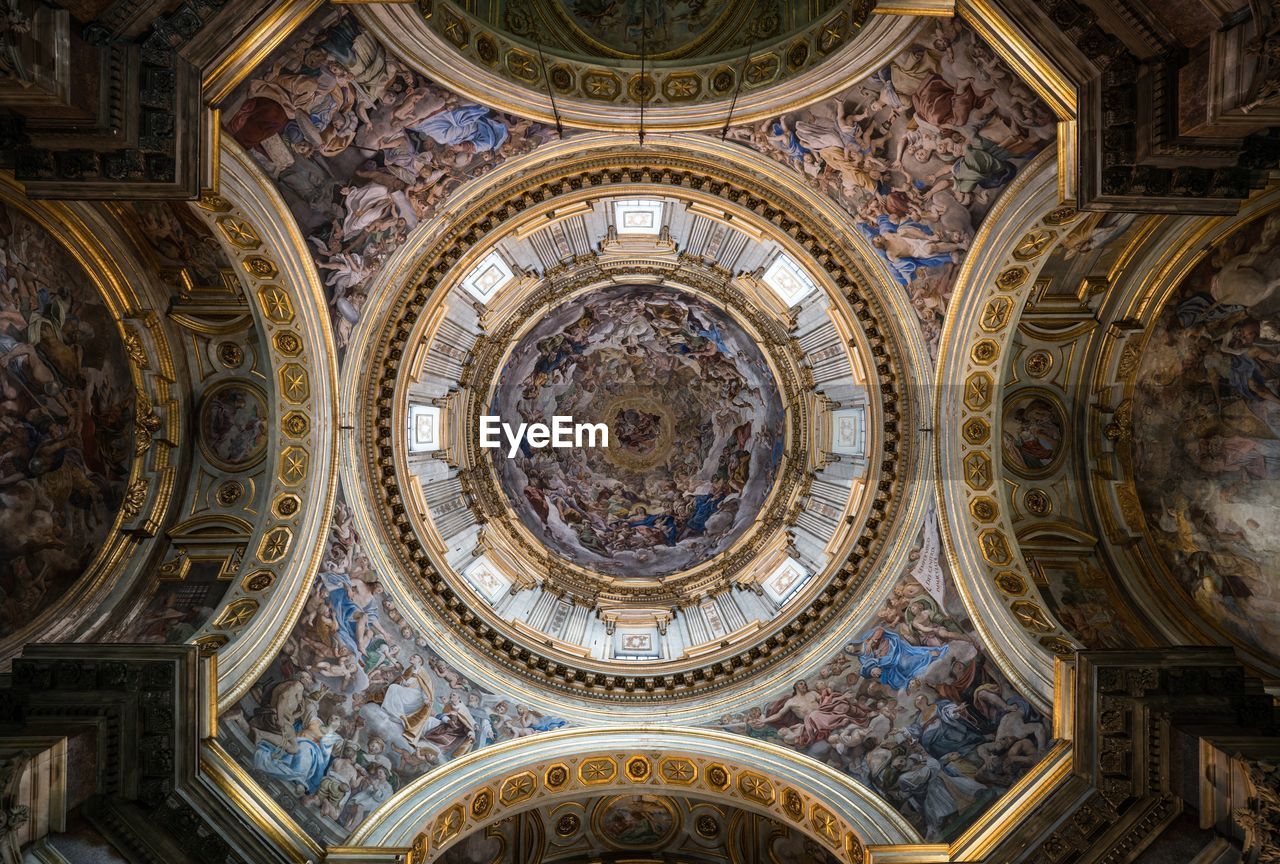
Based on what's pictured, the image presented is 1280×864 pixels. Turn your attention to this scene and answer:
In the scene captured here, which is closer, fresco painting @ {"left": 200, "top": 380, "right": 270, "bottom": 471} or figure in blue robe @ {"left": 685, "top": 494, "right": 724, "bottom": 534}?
fresco painting @ {"left": 200, "top": 380, "right": 270, "bottom": 471}

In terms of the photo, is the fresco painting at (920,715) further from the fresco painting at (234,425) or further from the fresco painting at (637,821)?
the fresco painting at (234,425)

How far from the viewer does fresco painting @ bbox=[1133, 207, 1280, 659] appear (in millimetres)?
12766

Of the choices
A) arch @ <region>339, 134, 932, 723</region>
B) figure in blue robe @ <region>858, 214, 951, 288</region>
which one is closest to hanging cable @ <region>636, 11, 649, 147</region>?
arch @ <region>339, 134, 932, 723</region>

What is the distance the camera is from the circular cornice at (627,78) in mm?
11992

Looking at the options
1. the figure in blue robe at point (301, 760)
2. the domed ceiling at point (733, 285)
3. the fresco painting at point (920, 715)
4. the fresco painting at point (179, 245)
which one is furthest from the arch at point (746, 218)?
the figure in blue robe at point (301, 760)

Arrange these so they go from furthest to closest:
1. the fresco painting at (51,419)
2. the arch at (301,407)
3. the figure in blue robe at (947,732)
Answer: the figure in blue robe at (947,732)
the arch at (301,407)
the fresco painting at (51,419)

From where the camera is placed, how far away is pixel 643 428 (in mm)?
21547

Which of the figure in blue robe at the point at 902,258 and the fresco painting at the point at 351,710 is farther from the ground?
the figure in blue robe at the point at 902,258

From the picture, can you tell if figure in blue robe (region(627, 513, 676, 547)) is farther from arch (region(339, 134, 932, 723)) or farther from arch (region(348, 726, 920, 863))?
arch (region(348, 726, 920, 863))

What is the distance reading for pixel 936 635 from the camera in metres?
14.8

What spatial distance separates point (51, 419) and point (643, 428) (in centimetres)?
1265

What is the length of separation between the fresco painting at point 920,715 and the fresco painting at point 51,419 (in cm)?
1167

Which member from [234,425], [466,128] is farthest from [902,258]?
[234,425]

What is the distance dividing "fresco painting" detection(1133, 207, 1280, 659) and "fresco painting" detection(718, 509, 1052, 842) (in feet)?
12.1
